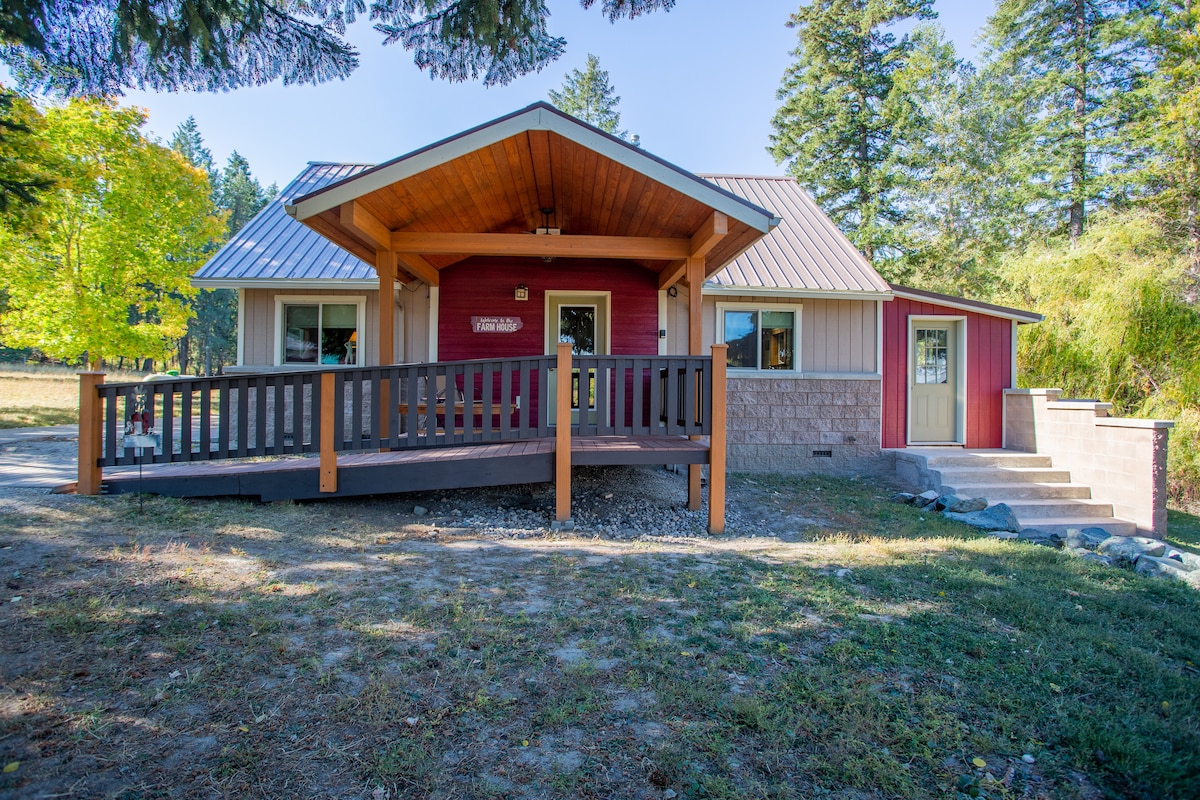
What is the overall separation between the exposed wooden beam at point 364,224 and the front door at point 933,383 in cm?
818

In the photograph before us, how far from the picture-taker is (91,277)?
14367 millimetres

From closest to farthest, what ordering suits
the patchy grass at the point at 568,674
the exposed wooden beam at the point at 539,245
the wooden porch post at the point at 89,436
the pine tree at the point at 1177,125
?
the patchy grass at the point at 568,674, the wooden porch post at the point at 89,436, the exposed wooden beam at the point at 539,245, the pine tree at the point at 1177,125

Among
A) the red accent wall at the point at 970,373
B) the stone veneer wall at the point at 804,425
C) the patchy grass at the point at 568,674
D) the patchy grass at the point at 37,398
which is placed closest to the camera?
the patchy grass at the point at 568,674

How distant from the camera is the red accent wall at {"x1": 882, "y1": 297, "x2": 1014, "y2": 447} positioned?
9.22 meters

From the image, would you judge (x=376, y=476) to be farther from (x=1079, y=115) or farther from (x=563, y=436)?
(x=1079, y=115)

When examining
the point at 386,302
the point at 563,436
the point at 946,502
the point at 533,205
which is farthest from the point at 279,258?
the point at 946,502

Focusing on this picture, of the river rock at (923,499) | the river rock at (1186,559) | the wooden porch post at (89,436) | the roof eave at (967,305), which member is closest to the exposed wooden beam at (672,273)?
the roof eave at (967,305)

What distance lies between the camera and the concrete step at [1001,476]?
305 inches

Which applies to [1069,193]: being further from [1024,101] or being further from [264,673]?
[264,673]

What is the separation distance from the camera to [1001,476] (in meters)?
7.80

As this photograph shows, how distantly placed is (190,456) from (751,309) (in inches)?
299

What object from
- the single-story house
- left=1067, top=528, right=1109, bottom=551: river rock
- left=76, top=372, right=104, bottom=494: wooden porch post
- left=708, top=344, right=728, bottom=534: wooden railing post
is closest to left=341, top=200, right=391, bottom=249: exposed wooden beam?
the single-story house

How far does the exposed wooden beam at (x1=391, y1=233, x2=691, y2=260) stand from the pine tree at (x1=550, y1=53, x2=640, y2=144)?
74.4 ft

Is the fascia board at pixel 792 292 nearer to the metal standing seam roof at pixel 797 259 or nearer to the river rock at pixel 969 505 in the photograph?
the metal standing seam roof at pixel 797 259
